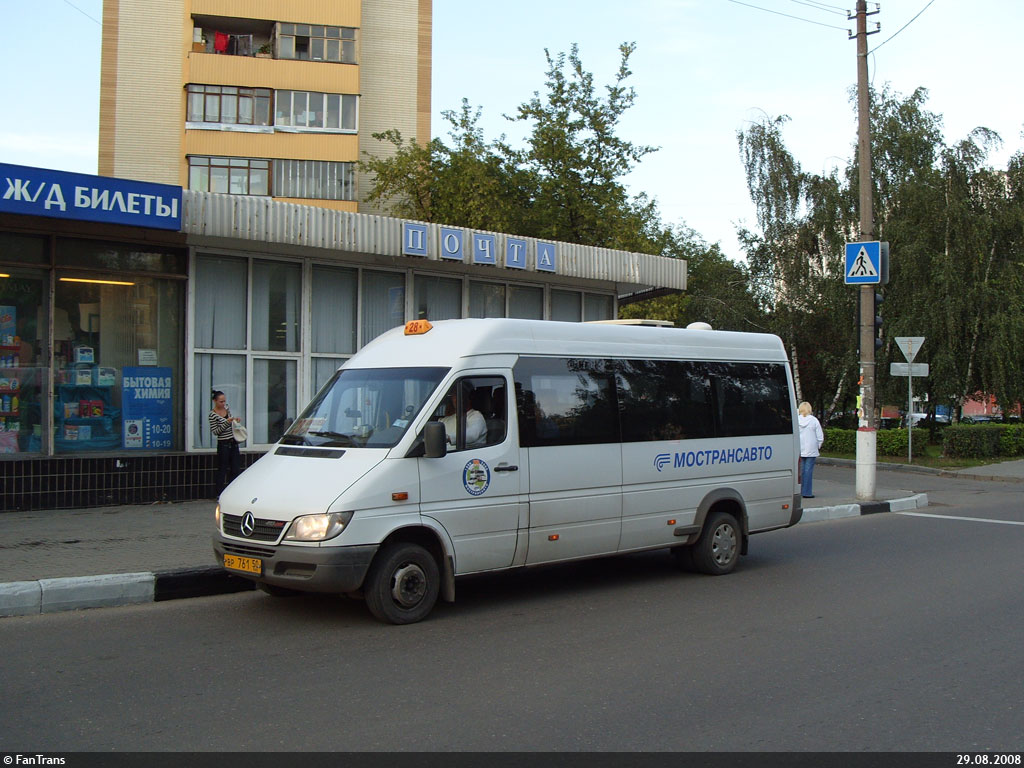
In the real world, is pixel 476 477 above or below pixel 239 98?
below

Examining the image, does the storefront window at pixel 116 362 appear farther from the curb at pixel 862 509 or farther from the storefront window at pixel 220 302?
the curb at pixel 862 509

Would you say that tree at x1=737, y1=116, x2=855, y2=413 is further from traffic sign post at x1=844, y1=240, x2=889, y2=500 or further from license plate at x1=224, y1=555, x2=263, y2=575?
license plate at x1=224, y1=555, x2=263, y2=575

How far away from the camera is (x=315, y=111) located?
35594mm

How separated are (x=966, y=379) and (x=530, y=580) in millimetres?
24882

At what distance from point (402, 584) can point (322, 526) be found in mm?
846

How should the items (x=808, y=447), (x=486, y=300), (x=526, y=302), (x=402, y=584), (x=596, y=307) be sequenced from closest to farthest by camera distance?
1. (x=402, y=584)
2. (x=808, y=447)
3. (x=486, y=300)
4. (x=526, y=302)
5. (x=596, y=307)

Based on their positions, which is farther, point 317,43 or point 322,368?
point 317,43

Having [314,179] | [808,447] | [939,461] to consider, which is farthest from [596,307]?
[314,179]

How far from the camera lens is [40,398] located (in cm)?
1260

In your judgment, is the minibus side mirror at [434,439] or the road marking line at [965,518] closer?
the minibus side mirror at [434,439]

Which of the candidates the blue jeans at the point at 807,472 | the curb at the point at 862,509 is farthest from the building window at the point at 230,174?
the curb at the point at 862,509

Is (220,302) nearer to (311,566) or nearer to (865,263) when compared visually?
(311,566)

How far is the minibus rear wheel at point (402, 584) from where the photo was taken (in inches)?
276

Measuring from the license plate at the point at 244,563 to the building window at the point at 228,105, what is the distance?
31062 mm
